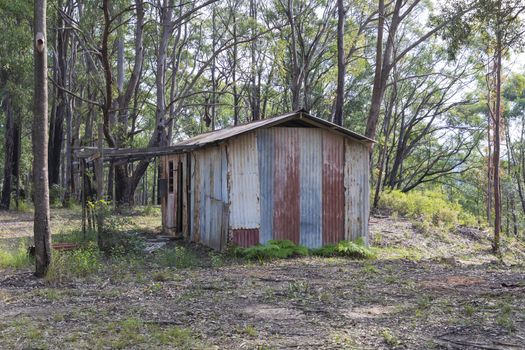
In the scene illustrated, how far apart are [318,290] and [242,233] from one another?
12.4 ft

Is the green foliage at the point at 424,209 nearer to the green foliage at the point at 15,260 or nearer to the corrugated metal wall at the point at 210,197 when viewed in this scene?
the corrugated metal wall at the point at 210,197

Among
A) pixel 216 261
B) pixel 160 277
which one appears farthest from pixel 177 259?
pixel 160 277

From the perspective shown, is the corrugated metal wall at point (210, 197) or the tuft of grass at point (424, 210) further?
the tuft of grass at point (424, 210)

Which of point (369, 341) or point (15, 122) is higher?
point (15, 122)

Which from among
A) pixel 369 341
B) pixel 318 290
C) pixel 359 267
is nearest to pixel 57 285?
pixel 318 290

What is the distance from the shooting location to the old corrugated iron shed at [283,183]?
36.7 feet

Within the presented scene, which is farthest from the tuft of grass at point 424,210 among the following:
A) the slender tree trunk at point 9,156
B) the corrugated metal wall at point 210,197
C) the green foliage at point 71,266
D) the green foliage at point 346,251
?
the slender tree trunk at point 9,156

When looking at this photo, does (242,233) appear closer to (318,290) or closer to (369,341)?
(318,290)

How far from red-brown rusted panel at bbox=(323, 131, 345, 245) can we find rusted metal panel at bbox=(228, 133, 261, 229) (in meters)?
1.74

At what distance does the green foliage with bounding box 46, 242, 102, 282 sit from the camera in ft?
25.9

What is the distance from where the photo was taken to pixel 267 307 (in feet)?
21.7

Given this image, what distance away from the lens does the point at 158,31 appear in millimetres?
24219

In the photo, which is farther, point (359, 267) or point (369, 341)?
point (359, 267)

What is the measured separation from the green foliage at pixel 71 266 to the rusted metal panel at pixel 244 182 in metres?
3.18
